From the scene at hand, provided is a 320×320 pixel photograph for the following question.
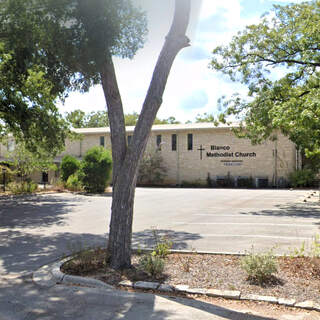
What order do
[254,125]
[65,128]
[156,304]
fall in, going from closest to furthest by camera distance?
[156,304] < [254,125] < [65,128]

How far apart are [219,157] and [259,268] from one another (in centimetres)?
2845

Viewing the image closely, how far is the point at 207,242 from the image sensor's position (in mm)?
8273

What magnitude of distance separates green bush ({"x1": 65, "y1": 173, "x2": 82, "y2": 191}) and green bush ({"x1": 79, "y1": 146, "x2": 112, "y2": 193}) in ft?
2.51

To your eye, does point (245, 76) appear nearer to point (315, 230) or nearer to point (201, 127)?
point (315, 230)

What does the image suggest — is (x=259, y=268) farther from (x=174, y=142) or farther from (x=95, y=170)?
(x=174, y=142)

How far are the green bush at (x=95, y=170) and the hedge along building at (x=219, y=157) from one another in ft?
19.5

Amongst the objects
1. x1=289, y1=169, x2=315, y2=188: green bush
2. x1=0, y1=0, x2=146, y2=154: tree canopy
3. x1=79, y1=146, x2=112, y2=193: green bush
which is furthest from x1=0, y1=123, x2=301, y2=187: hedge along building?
x1=0, y1=0, x2=146, y2=154: tree canopy

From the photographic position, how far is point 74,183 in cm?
2572

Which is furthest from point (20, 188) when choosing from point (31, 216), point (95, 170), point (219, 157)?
point (219, 157)

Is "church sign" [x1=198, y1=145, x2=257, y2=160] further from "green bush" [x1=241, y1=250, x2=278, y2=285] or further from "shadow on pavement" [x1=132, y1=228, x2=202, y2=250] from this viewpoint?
"green bush" [x1=241, y1=250, x2=278, y2=285]

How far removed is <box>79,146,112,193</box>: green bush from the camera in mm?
24750

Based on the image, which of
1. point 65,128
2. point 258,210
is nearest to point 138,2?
point 258,210

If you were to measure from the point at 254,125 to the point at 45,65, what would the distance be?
11.4 meters

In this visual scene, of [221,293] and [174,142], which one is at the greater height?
[174,142]
